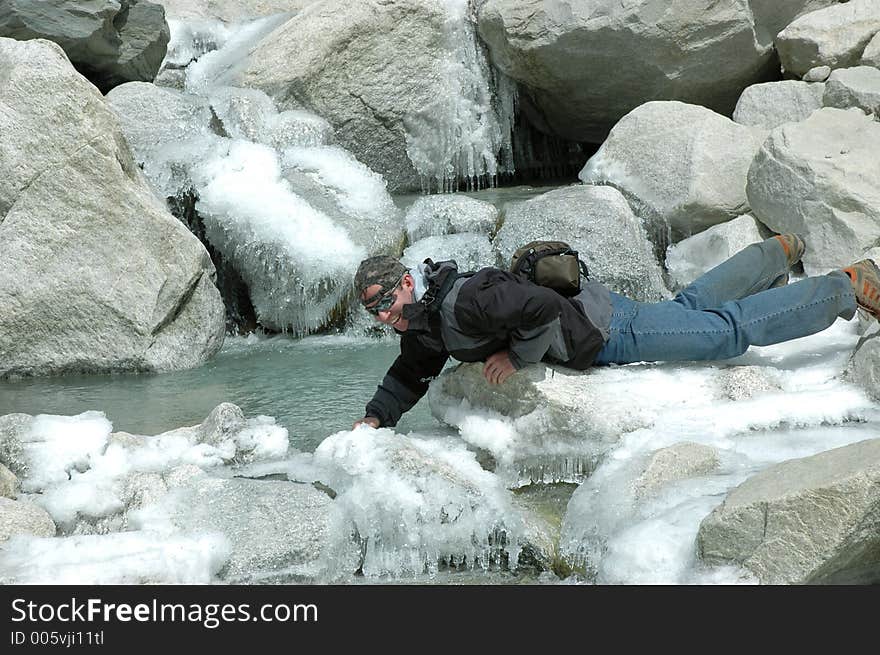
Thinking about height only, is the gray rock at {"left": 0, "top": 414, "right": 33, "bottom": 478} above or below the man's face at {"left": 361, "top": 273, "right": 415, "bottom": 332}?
below

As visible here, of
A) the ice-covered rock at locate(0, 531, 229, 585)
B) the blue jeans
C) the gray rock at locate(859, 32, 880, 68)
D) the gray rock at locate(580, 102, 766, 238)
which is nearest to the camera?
the ice-covered rock at locate(0, 531, 229, 585)

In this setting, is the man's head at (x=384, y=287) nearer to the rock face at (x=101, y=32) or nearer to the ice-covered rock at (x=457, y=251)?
the ice-covered rock at (x=457, y=251)

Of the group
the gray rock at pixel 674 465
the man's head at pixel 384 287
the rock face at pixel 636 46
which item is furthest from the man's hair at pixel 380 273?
the rock face at pixel 636 46

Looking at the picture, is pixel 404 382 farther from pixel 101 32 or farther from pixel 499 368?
pixel 101 32

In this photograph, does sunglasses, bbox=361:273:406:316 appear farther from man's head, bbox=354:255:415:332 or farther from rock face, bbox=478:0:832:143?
rock face, bbox=478:0:832:143

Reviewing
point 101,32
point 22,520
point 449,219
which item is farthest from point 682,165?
point 22,520

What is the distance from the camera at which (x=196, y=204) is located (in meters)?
9.82

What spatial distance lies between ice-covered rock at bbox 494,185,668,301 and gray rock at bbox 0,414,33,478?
16.0 ft

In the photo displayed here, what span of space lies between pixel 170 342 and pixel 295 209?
2111 mm

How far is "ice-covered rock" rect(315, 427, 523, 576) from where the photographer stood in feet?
13.6

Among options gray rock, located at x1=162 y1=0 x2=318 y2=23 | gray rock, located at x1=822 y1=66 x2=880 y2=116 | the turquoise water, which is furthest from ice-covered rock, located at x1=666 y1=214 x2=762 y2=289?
gray rock, located at x1=162 y1=0 x2=318 y2=23

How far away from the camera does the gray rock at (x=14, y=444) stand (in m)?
4.95
